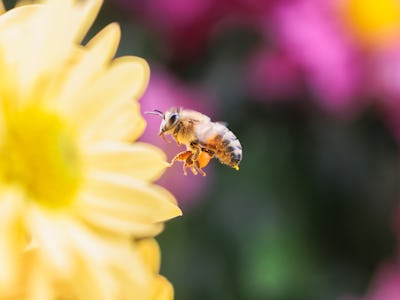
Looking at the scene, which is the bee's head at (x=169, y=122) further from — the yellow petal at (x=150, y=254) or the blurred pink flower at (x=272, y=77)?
the blurred pink flower at (x=272, y=77)

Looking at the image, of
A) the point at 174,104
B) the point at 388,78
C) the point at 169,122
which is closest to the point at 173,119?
the point at 169,122

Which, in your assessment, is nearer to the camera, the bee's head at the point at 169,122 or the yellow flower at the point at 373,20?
the bee's head at the point at 169,122

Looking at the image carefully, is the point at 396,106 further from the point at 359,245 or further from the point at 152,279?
the point at 152,279

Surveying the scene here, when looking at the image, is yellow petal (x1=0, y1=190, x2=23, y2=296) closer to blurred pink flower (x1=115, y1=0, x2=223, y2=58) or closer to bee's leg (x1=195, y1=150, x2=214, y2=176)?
bee's leg (x1=195, y1=150, x2=214, y2=176)

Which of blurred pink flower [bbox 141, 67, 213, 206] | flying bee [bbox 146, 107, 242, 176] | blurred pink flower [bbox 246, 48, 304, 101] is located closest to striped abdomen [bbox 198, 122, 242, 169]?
flying bee [bbox 146, 107, 242, 176]

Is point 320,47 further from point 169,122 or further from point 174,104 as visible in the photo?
point 169,122

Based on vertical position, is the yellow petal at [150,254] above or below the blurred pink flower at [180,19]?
above

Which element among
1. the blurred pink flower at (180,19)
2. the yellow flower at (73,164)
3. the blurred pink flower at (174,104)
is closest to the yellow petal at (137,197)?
the yellow flower at (73,164)

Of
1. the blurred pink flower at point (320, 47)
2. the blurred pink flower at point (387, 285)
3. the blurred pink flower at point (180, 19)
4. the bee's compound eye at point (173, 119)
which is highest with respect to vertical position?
the bee's compound eye at point (173, 119)
